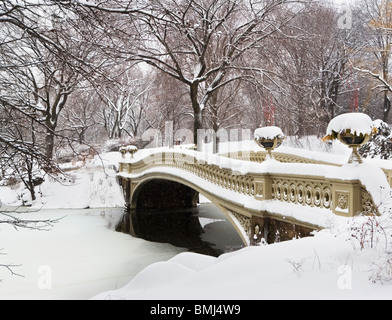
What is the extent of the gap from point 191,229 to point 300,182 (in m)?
9.08

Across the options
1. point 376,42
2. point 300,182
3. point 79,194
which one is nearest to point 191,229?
point 79,194

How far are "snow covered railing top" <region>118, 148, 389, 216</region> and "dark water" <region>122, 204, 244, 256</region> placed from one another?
2.54 metres

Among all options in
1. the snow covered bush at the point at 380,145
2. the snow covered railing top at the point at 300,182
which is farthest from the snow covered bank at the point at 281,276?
the snow covered bush at the point at 380,145

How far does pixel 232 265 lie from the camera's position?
365 cm

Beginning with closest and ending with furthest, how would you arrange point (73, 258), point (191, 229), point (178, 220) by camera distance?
point (73, 258) < point (191, 229) < point (178, 220)

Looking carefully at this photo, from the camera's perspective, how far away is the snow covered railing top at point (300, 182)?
4699 millimetres

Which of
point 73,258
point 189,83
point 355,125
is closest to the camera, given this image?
point 355,125

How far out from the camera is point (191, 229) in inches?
571

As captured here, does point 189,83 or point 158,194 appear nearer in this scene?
point 189,83

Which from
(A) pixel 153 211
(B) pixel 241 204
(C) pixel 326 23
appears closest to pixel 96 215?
(A) pixel 153 211

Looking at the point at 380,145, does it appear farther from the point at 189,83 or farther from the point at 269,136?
the point at 189,83

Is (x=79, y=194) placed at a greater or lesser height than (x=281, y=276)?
lesser

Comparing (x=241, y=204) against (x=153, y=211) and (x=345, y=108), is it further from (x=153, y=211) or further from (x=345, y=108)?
(x=345, y=108)

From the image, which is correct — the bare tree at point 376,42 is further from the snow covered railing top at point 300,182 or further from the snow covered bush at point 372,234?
the snow covered bush at point 372,234
